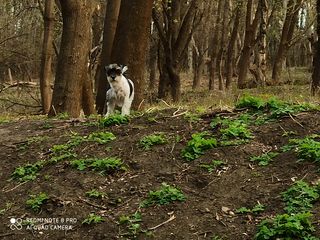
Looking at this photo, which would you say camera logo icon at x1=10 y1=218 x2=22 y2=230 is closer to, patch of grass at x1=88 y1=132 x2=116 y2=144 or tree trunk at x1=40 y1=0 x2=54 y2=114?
patch of grass at x1=88 y1=132 x2=116 y2=144

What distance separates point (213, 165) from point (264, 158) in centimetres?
58

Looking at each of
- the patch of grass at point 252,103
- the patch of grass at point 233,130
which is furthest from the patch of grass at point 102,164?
the patch of grass at point 252,103

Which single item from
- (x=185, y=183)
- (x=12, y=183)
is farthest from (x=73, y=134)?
(x=185, y=183)

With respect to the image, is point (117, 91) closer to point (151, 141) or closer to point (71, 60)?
point (71, 60)

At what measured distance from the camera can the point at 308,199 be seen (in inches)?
194

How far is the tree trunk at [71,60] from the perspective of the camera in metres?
9.85

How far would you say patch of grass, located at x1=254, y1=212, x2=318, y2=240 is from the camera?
4.43m

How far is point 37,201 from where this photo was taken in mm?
5504

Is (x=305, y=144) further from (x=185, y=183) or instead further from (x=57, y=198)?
(x=57, y=198)

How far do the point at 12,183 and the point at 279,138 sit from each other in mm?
3222

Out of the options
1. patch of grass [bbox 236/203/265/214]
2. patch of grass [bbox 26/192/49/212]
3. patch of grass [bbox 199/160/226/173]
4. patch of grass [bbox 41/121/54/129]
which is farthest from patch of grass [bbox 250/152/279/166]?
patch of grass [bbox 41/121/54/129]

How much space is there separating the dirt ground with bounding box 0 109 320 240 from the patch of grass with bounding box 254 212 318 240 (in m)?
0.11

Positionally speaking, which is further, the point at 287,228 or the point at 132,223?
the point at 132,223

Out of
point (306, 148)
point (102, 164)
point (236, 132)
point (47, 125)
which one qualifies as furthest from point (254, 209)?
point (47, 125)
